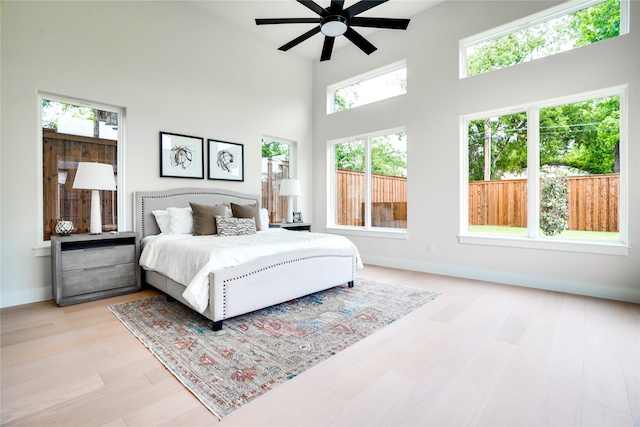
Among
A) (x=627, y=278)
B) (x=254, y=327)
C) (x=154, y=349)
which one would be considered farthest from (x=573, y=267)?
(x=154, y=349)

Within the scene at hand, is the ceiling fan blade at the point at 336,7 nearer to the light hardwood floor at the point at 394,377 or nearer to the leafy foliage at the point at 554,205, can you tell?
the light hardwood floor at the point at 394,377

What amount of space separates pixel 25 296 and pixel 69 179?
4.16 ft

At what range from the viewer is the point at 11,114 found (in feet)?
10.1

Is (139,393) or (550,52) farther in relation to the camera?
(550,52)

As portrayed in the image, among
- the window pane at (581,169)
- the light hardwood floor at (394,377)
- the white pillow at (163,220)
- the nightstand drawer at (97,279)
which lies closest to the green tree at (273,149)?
the white pillow at (163,220)

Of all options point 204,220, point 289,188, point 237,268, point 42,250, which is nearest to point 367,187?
point 289,188

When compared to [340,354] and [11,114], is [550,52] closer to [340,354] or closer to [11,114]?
[340,354]

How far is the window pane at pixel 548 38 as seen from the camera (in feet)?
10.9

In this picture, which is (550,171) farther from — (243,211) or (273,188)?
(273,188)

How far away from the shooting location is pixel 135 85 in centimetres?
384

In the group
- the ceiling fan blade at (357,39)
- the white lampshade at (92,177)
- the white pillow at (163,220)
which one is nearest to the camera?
the ceiling fan blade at (357,39)

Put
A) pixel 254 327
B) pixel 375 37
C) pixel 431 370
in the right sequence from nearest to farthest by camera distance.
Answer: pixel 431 370 → pixel 254 327 → pixel 375 37

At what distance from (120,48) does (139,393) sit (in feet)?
12.5

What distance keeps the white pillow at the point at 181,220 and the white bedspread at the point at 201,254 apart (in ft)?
0.75
